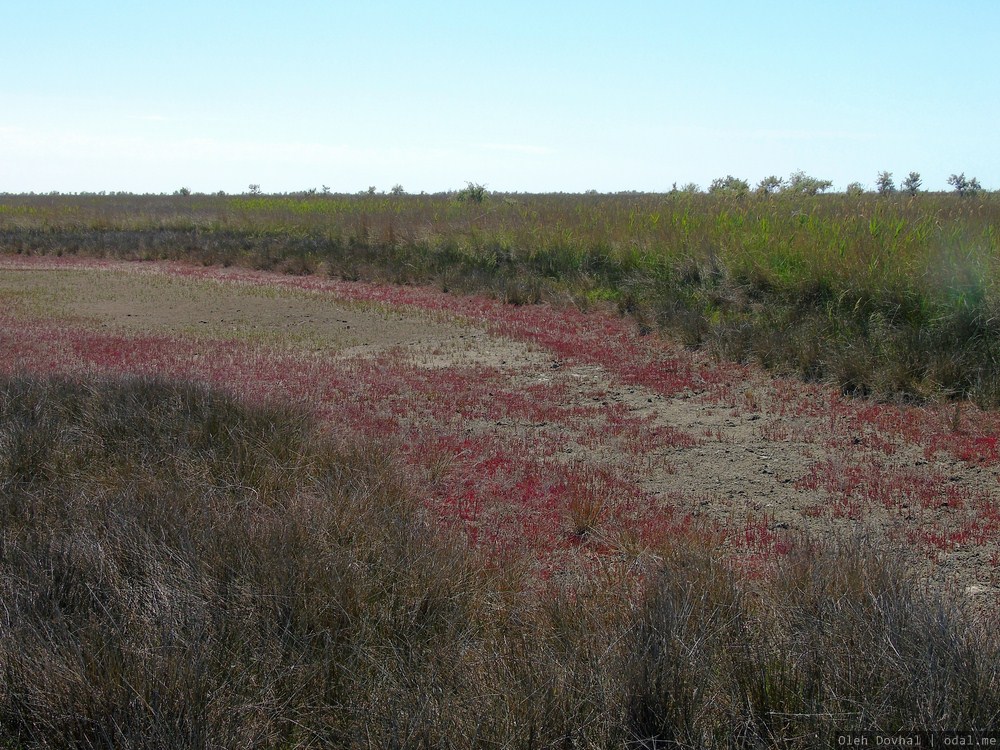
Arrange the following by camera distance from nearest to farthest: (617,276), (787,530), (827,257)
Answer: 1. (787,530)
2. (827,257)
3. (617,276)

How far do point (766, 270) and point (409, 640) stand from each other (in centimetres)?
1018

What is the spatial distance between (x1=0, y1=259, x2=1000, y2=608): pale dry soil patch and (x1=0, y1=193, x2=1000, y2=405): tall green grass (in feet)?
4.21

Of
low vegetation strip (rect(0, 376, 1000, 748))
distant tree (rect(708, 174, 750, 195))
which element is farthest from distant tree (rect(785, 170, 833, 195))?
low vegetation strip (rect(0, 376, 1000, 748))

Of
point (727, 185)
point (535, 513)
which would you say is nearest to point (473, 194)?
point (727, 185)

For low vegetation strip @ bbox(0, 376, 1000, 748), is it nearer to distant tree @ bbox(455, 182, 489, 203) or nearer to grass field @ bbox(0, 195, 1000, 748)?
grass field @ bbox(0, 195, 1000, 748)

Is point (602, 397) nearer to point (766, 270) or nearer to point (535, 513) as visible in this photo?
point (535, 513)

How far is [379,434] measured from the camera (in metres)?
7.91

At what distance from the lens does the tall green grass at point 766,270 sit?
9.59m

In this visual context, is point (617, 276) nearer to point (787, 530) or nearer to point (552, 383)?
point (552, 383)

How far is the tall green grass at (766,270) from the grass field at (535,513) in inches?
2.6

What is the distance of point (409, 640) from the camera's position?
3836 mm

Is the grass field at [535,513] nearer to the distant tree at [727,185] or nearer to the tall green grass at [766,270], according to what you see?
the tall green grass at [766,270]

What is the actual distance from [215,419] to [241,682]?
3.79m

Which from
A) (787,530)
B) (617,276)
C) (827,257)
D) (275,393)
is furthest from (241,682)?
(617,276)
